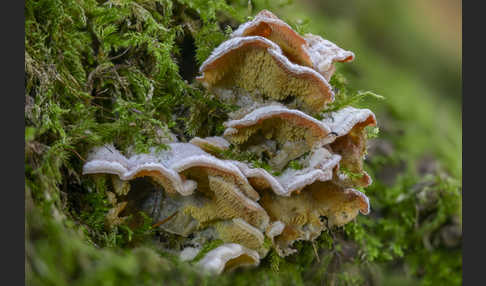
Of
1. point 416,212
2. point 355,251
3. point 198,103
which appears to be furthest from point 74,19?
point 416,212

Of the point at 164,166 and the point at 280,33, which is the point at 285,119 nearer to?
the point at 280,33

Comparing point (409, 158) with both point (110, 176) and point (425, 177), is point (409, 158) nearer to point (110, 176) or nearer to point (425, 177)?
point (425, 177)

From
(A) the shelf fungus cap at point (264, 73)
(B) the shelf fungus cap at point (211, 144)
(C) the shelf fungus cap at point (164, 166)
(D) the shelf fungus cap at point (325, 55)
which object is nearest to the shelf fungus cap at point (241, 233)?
(C) the shelf fungus cap at point (164, 166)

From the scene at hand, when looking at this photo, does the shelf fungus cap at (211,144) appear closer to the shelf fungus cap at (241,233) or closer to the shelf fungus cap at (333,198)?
the shelf fungus cap at (241,233)

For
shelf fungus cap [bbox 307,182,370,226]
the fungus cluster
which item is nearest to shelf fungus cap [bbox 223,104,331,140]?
the fungus cluster

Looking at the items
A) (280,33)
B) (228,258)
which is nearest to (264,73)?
(280,33)

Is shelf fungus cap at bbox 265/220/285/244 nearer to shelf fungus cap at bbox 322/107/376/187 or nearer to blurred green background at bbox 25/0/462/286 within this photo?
blurred green background at bbox 25/0/462/286
